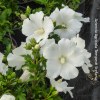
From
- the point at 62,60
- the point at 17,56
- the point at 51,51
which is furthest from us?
the point at 17,56

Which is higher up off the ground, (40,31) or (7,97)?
A: (40,31)

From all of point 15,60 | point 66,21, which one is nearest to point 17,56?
point 15,60

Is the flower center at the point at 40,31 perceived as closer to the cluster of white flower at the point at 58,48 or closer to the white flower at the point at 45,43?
the cluster of white flower at the point at 58,48

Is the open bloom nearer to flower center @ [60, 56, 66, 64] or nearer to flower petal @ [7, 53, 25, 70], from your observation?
flower center @ [60, 56, 66, 64]

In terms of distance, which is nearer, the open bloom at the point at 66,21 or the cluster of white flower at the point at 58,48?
Result: the cluster of white flower at the point at 58,48

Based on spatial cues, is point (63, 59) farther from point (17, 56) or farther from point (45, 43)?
point (17, 56)

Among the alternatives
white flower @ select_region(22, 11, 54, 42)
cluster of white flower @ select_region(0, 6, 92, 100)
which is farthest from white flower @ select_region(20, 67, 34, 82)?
white flower @ select_region(22, 11, 54, 42)

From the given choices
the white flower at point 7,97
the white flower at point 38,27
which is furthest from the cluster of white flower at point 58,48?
the white flower at point 7,97
